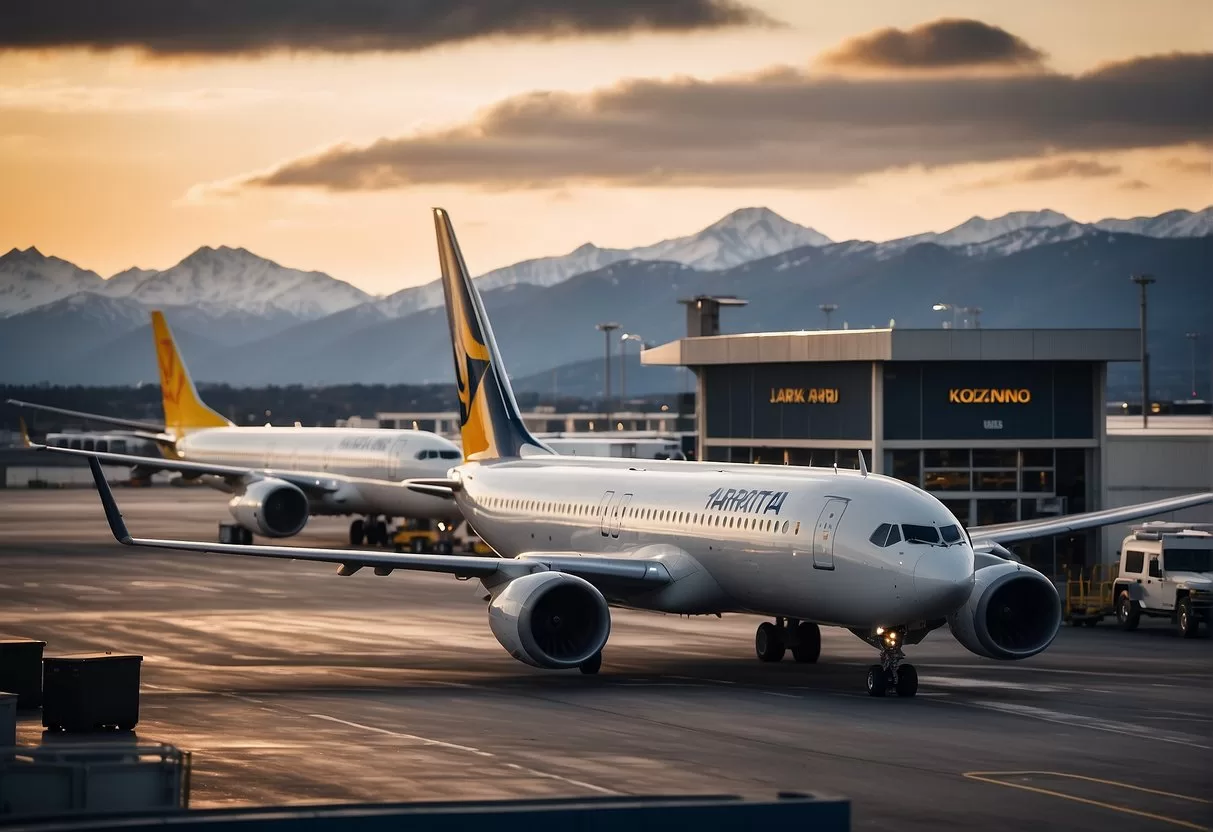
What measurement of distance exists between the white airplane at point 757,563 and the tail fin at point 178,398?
5767 cm

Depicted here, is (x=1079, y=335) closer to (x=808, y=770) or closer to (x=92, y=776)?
(x=808, y=770)

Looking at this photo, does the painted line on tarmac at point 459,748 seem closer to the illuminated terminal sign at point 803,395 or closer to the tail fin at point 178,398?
the illuminated terminal sign at point 803,395

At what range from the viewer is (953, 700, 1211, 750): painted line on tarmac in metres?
30.1

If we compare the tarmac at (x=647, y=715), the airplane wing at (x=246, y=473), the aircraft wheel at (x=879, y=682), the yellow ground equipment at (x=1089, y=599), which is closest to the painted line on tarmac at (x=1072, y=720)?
the tarmac at (x=647, y=715)

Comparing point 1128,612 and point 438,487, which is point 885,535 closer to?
point 1128,612

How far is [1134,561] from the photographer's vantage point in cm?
5078

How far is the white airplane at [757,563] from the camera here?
33781 millimetres

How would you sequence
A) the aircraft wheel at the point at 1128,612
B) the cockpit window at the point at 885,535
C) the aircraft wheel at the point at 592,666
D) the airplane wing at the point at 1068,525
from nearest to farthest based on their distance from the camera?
the cockpit window at the point at 885,535
the aircraft wheel at the point at 592,666
the airplane wing at the point at 1068,525
the aircraft wheel at the point at 1128,612

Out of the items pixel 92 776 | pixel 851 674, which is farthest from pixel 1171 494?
pixel 92 776

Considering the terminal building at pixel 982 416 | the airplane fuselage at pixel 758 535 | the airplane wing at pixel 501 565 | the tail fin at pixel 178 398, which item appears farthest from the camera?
the tail fin at pixel 178 398

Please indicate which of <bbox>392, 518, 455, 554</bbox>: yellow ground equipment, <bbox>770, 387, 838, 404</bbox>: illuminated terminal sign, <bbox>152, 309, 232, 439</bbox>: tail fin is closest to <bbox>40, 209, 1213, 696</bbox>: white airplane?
<bbox>770, 387, 838, 404</bbox>: illuminated terminal sign

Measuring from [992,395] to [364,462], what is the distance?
28.9 metres

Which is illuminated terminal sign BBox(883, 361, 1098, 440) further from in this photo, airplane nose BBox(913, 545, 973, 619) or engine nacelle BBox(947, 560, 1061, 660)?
airplane nose BBox(913, 545, 973, 619)

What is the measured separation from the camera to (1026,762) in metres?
27.4
